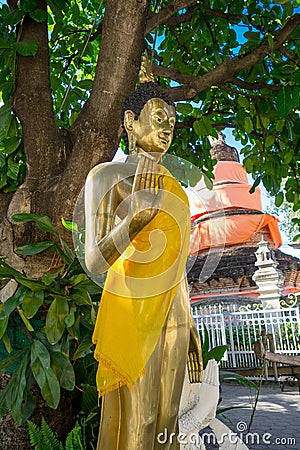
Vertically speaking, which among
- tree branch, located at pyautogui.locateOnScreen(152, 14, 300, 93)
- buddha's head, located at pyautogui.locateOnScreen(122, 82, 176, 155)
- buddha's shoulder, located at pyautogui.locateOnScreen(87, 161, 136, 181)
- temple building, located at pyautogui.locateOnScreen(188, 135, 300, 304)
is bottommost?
buddha's shoulder, located at pyautogui.locateOnScreen(87, 161, 136, 181)

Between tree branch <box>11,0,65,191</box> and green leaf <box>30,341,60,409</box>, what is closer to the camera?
green leaf <box>30,341,60,409</box>

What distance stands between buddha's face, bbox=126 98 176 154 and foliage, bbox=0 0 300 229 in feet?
1.66

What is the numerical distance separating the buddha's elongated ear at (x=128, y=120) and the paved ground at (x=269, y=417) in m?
1.68

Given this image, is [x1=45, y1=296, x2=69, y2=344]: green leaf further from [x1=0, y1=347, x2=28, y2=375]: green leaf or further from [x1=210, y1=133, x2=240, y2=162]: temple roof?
[x1=210, y1=133, x2=240, y2=162]: temple roof

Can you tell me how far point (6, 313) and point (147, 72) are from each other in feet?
3.24

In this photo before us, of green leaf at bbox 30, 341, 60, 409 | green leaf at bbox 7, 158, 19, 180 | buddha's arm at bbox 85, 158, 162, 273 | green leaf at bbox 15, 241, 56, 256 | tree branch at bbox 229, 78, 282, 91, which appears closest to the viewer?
buddha's arm at bbox 85, 158, 162, 273

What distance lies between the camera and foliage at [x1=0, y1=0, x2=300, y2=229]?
2.33m

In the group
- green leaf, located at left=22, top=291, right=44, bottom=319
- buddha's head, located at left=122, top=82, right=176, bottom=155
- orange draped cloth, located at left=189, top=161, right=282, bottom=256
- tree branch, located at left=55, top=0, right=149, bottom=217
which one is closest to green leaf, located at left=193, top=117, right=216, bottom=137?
tree branch, located at left=55, top=0, right=149, bottom=217

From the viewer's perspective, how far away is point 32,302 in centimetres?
172

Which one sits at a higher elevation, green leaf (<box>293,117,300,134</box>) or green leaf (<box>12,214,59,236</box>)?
green leaf (<box>293,117,300,134</box>)

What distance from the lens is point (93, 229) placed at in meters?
1.21

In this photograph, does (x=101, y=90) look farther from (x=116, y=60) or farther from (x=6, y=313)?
(x=6, y=313)

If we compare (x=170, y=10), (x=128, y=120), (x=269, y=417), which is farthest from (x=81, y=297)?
(x=269, y=417)

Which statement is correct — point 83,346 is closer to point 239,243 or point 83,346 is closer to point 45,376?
point 45,376
